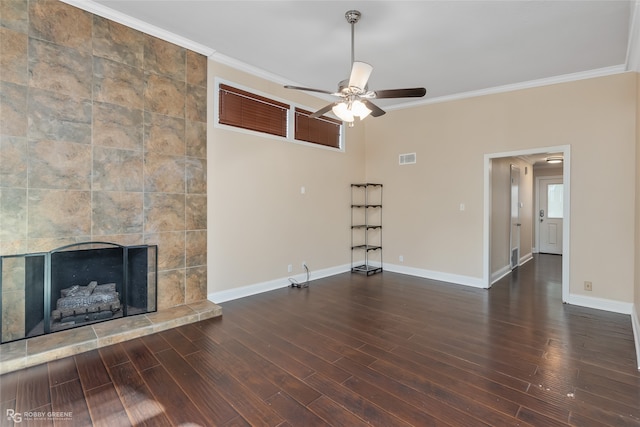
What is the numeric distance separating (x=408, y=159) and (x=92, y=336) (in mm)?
5198

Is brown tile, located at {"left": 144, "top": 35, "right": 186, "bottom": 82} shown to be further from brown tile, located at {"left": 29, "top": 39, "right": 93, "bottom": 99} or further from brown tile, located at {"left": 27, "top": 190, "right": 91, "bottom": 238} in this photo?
brown tile, located at {"left": 27, "top": 190, "right": 91, "bottom": 238}

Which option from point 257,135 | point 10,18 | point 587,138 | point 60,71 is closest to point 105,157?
point 60,71

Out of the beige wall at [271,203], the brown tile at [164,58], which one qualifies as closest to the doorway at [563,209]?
the beige wall at [271,203]

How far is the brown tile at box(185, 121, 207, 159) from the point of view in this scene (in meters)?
3.72

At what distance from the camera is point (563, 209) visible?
4.14 meters

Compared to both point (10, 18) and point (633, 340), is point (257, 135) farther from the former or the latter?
point (633, 340)

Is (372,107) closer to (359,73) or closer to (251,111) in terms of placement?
(359,73)

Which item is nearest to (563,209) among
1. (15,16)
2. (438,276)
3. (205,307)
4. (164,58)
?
(438,276)

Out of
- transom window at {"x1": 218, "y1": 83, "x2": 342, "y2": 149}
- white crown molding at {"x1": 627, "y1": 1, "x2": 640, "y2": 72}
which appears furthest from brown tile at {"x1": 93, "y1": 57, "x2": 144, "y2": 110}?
white crown molding at {"x1": 627, "y1": 1, "x2": 640, "y2": 72}

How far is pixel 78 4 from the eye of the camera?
2922 mm

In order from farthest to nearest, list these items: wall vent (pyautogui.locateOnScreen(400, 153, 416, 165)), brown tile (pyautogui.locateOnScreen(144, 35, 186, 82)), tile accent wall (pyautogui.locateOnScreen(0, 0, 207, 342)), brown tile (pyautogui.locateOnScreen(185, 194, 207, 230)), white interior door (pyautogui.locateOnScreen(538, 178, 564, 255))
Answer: white interior door (pyautogui.locateOnScreen(538, 178, 564, 255))
wall vent (pyautogui.locateOnScreen(400, 153, 416, 165))
brown tile (pyautogui.locateOnScreen(185, 194, 207, 230))
brown tile (pyautogui.locateOnScreen(144, 35, 186, 82))
tile accent wall (pyautogui.locateOnScreen(0, 0, 207, 342))

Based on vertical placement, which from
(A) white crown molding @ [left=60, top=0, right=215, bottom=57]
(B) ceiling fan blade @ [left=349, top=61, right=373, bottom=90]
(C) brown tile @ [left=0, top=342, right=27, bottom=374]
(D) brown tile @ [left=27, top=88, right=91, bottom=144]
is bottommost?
(C) brown tile @ [left=0, top=342, right=27, bottom=374]

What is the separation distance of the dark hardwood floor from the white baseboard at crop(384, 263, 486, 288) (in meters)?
1.08

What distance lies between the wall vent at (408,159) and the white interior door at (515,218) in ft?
6.92
